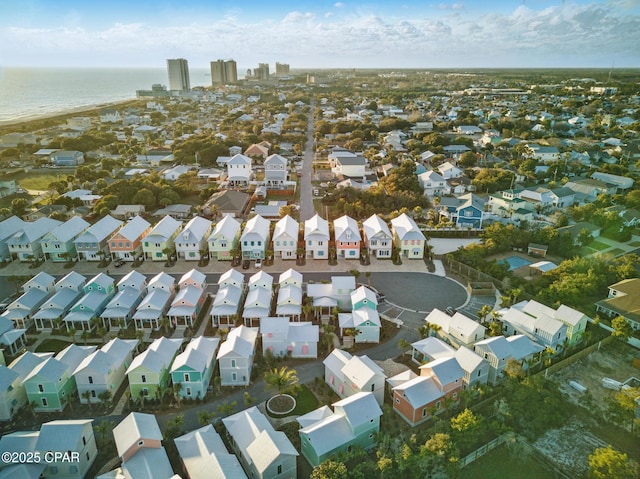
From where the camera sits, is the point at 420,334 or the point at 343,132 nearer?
the point at 420,334

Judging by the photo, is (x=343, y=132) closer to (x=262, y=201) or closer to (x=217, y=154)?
(x=217, y=154)

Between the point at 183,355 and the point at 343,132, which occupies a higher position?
the point at 343,132

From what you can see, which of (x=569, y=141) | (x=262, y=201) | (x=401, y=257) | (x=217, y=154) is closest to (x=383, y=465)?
(x=401, y=257)

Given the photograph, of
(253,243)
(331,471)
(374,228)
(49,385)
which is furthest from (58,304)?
(374,228)

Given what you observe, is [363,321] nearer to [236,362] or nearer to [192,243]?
[236,362]

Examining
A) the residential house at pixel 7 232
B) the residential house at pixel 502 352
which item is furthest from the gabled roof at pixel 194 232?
the residential house at pixel 502 352

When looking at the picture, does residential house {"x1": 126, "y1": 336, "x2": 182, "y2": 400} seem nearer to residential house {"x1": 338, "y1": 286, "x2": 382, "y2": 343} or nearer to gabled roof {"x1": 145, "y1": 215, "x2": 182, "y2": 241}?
residential house {"x1": 338, "y1": 286, "x2": 382, "y2": 343}

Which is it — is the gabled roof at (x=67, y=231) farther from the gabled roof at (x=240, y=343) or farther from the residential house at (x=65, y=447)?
the residential house at (x=65, y=447)
